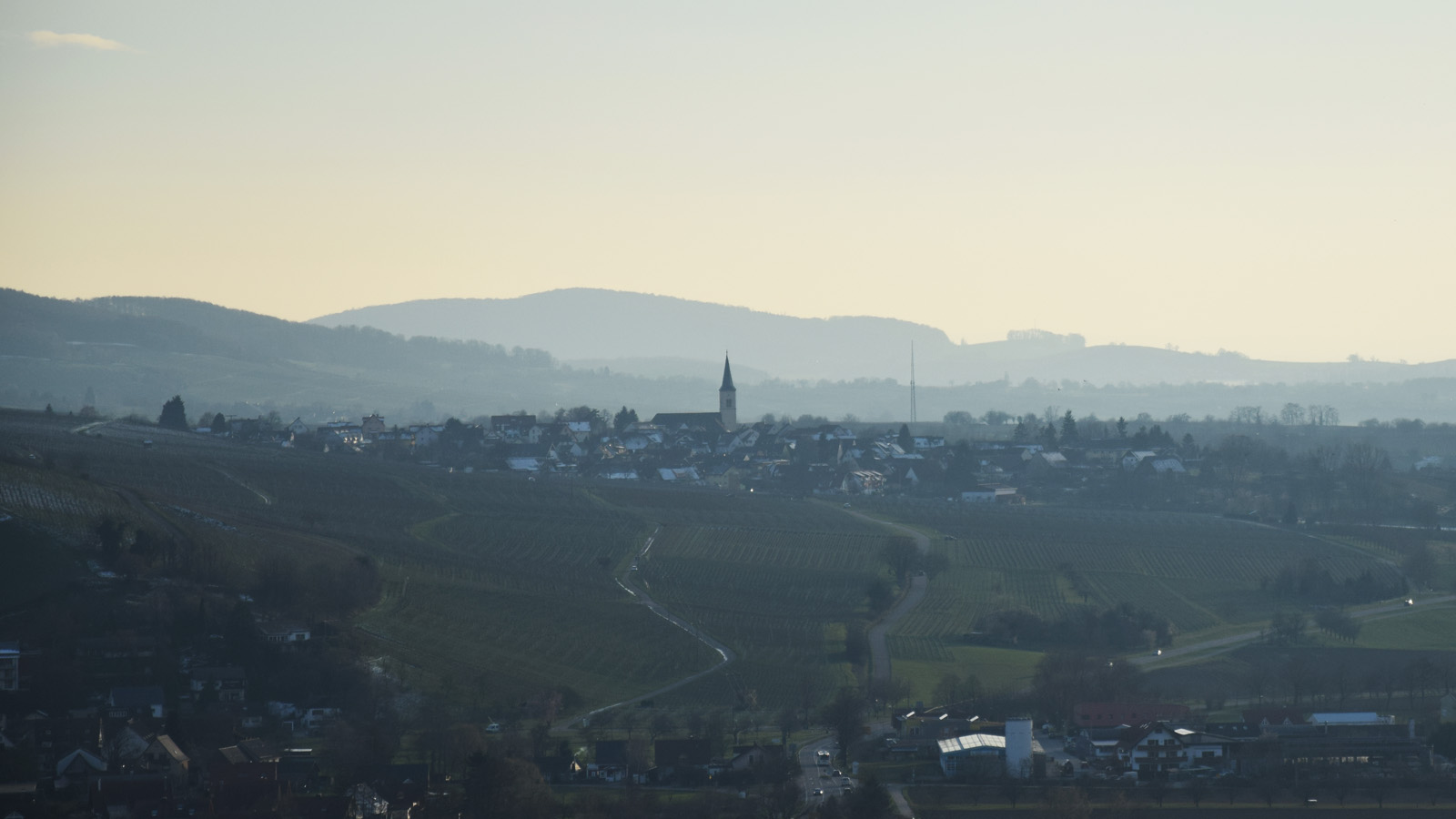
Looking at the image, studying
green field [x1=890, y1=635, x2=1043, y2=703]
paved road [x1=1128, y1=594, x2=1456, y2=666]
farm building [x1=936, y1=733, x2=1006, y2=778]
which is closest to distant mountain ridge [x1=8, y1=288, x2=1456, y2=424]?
green field [x1=890, y1=635, x2=1043, y2=703]

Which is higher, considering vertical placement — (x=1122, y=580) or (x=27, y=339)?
(x=27, y=339)

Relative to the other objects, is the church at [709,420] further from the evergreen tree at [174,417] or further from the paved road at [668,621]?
the paved road at [668,621]

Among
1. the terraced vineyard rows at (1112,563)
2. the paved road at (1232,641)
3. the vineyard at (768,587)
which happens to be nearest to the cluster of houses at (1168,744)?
the vineyard at (768,587)

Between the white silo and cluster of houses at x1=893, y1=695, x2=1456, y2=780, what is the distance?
17 millimetres

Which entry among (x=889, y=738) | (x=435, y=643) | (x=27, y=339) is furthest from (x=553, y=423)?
(x=27, y=339)

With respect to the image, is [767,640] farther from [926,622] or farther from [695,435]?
[695,435]

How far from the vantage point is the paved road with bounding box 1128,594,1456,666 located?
134 ft

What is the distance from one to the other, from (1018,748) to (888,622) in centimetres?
1279

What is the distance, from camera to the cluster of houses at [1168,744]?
2994 cm

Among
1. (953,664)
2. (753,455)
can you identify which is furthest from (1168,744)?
(753,455)

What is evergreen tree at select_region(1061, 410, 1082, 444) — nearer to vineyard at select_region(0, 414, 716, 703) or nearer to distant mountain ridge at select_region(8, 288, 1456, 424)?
vineyard at select_region(0, 414, 716, 703)

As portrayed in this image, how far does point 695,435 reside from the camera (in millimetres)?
84875

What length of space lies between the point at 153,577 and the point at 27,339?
13237 cm

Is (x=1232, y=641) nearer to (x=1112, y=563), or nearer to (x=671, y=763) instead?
(x=1112, y=563)
